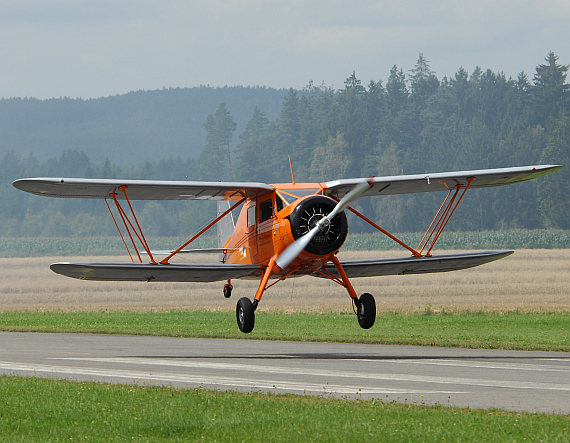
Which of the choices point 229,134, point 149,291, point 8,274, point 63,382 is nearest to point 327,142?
point 229,134

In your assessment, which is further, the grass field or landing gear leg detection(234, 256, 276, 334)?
landing gear leg detection(234, 256, 276, 334)

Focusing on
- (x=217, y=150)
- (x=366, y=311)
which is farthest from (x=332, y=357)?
(x=217, y=150)

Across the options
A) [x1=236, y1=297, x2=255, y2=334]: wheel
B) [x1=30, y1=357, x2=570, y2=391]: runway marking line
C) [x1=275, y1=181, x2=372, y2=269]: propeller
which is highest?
[x1=275, y1=181, x2=372, y2=269]: propeller

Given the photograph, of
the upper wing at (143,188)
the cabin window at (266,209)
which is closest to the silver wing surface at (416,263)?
the cabin window at (266,209)

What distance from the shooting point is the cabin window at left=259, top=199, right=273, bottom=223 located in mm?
21859

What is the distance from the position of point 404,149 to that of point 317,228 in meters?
128

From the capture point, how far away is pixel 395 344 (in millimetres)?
23625

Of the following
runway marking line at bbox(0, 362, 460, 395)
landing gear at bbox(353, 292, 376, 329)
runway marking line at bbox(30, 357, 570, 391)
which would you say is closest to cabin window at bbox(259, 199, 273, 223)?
landing gear at bbox(353, 292, 376, 329)

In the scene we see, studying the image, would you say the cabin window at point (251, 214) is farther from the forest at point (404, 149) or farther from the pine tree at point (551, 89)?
the pine tree at point (551, 89)

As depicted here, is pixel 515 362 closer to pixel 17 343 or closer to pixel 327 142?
pixel 17 343

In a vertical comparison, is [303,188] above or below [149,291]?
above

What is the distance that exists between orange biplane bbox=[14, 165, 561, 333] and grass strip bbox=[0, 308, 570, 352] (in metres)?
2.44

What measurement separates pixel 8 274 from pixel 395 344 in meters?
54.0

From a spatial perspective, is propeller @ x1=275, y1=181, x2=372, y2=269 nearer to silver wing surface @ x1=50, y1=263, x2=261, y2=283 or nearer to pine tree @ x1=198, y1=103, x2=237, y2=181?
silver wing surface @ x1=50, y1=263, x2=261, y2=283
